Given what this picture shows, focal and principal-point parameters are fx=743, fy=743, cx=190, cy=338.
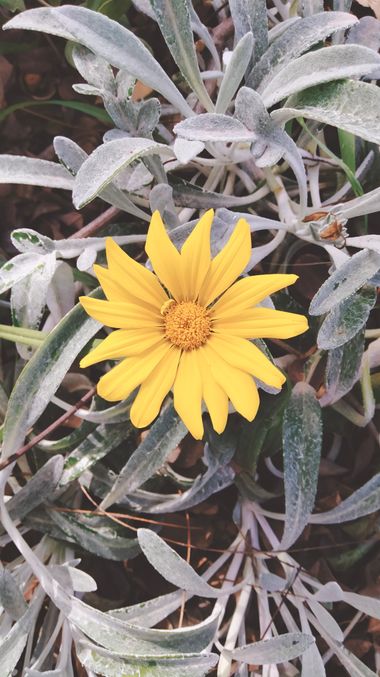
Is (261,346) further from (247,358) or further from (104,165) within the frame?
(104,165)

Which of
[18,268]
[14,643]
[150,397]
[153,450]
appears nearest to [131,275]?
[150,397]

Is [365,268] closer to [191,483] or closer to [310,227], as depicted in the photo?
[310,227]

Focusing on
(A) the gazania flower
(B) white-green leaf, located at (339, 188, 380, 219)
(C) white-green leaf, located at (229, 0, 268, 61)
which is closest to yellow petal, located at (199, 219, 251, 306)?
(A) the gazania flower

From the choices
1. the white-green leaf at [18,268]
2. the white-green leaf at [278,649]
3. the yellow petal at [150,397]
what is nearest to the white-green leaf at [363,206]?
the yellow petal at [150,397]

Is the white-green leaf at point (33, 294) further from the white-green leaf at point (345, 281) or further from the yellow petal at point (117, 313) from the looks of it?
the white-green leaf at point (345, 281)

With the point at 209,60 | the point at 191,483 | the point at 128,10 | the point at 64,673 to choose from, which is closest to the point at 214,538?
the point at 191,483
